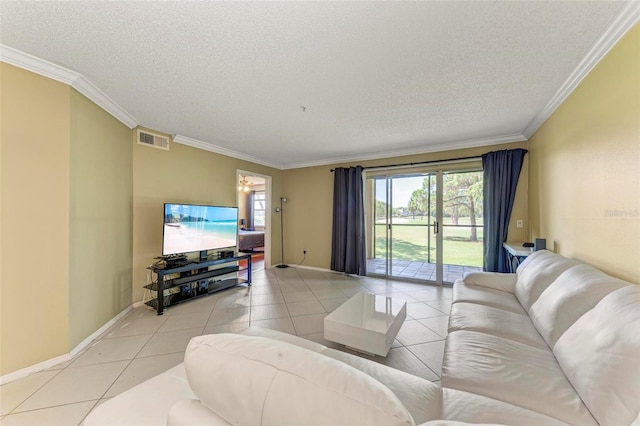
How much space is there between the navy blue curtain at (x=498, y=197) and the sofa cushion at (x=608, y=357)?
8.53ft

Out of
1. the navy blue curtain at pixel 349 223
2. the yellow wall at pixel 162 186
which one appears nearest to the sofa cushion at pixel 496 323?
the navy blue curtain at pixel 349 223

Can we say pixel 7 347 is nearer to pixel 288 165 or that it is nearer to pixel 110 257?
pixel 110 257

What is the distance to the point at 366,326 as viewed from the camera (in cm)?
203

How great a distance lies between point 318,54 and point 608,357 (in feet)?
7.59

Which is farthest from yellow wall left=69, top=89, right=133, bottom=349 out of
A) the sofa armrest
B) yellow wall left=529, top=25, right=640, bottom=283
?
yellow wall left=529, top=25, right=640, bottom=283

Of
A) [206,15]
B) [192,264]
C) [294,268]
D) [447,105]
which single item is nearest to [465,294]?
[447,105]

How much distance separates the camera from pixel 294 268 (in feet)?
17.9

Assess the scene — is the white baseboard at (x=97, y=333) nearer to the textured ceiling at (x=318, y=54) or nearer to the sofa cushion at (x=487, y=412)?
the textured ceiling at (x=318, y=54)

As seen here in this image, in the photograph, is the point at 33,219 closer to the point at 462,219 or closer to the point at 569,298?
the point at 569,298

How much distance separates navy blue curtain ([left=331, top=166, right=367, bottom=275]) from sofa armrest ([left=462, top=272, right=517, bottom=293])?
2209mm

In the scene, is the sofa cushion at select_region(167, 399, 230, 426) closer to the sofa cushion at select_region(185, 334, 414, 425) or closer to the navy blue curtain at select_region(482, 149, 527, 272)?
the sofa cushion at select_region(185, 334, 414, 425)

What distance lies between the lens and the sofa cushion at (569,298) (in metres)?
1.36

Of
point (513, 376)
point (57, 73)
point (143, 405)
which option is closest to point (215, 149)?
point (57, 73)

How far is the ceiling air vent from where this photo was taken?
3.19 meters
